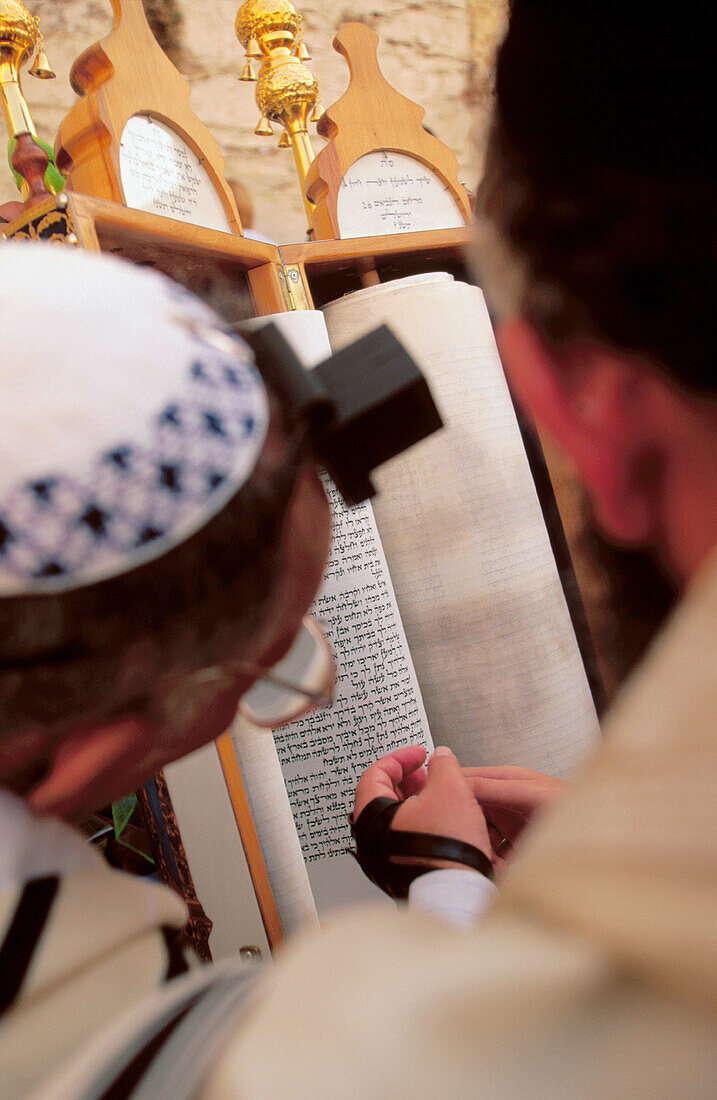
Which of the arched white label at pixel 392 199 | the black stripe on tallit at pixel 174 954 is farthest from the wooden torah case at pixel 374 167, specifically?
the black stripe on tallit at pixel 174 954

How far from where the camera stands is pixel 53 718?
1.34 ft

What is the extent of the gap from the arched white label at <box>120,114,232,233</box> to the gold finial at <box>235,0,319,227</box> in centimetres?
35

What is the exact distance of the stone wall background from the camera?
→ 238cm

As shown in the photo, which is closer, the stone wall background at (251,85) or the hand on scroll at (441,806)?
the hand on scroll at (441,806)

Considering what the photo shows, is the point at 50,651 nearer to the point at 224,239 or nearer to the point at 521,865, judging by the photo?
the point at 521,865

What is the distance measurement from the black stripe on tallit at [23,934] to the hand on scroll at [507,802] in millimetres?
469

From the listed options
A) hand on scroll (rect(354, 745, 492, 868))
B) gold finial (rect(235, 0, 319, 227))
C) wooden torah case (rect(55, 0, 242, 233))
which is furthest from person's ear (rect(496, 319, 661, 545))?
gold finial (rect(235, 0, 319, 227))

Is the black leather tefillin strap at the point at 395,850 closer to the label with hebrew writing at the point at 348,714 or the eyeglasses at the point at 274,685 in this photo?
the eyeglasses at the point at 274,685

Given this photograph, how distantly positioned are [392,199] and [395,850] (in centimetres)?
135

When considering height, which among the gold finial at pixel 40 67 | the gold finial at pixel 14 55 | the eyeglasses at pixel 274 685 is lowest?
the eyeglasses at pixel 274 685

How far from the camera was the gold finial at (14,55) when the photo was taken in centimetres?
128

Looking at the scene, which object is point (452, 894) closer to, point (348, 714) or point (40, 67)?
point (348, 714)

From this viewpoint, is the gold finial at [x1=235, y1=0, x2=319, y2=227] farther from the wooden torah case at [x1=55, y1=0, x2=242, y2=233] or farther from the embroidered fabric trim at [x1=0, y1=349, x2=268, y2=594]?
the embroidered fabric trim at [x1=0, y1=349, x2=268, y2=594]

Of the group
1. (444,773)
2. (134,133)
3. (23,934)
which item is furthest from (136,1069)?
(134,133)
